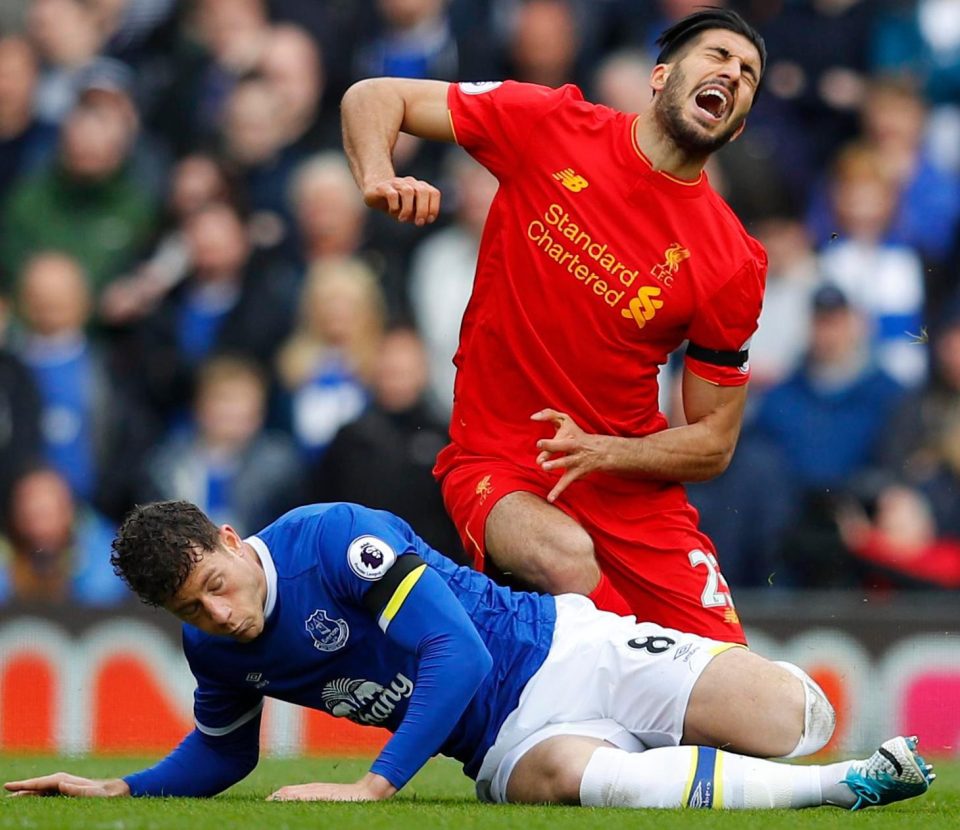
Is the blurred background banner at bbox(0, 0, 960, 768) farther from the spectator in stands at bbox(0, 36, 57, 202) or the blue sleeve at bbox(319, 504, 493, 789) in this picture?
the blue sleeve at bbox(319, 504, 493, 789)

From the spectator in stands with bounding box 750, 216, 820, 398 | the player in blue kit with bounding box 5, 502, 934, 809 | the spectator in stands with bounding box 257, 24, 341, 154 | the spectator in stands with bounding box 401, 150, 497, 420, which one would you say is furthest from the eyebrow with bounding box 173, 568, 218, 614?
the spectator in stands with bounding box 257, 24, 341, 154

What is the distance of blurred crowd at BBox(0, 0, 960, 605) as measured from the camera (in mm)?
8820

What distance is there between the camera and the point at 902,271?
30.7 feet

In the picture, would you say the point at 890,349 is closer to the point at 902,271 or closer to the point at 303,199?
the point at 902,271

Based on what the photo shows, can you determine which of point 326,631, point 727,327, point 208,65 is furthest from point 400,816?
point 208,65

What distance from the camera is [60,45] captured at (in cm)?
1004

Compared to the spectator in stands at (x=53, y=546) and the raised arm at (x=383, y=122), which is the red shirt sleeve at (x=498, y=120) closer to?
the raised arm at (x=383, y=122)

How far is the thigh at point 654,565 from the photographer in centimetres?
570

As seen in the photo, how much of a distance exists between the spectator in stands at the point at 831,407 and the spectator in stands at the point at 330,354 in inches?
78.4

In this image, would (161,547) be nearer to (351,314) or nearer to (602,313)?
(602,313)

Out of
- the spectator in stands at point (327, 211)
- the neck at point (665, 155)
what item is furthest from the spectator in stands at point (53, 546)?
the neck at point (665, 155)

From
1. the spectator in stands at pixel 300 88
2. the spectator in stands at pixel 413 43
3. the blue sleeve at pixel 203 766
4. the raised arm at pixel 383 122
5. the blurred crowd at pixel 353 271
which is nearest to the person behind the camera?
the blue sleeve at pixel 203 766

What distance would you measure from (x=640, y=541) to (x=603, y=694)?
0.92 meters

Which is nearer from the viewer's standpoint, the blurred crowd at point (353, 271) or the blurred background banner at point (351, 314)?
the blurred background banner at point (351, 314)
